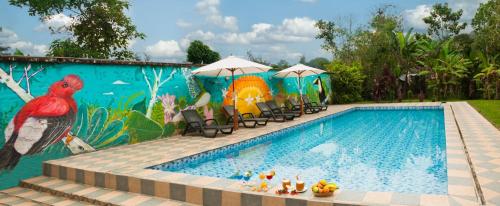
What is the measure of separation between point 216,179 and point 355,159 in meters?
3.65

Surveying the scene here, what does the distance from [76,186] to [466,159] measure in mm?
6774

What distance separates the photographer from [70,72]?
25.4 ft

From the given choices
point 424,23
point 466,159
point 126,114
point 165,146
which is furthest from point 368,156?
point 424,23

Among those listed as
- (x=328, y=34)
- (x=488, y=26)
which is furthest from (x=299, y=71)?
(x=328, y=34)

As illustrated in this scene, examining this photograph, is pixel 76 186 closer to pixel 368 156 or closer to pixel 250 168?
pixel 250 168

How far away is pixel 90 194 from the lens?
18.4ft

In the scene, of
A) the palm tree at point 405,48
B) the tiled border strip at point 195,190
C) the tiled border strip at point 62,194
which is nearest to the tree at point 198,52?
the palm tree at point 405,48

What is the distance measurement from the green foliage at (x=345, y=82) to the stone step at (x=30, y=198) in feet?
64.0

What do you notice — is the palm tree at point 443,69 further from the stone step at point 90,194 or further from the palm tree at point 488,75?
the stone step at point 90,194

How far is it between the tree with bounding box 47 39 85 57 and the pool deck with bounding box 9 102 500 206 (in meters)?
13.3

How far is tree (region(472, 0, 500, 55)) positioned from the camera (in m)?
24.5

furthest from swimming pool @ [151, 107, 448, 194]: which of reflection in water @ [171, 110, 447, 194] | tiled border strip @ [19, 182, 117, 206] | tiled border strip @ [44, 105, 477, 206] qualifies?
tiled border strip @ [19, 182, 117, 206]

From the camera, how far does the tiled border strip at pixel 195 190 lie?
4262mm

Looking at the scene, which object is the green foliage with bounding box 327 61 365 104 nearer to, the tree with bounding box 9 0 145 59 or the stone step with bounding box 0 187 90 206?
the tree with bounding box 9 0 145 59
